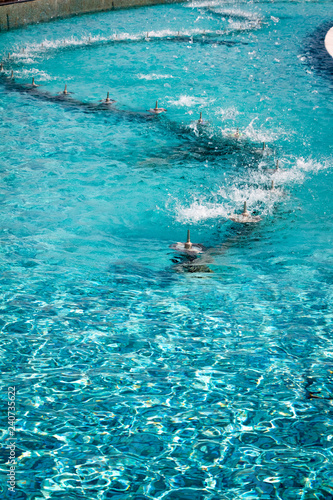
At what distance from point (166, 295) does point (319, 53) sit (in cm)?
1899

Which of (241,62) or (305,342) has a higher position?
(241,62)

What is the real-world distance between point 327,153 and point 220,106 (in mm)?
4576

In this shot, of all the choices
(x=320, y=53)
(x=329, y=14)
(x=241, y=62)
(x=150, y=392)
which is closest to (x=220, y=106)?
(x=241, y=62)

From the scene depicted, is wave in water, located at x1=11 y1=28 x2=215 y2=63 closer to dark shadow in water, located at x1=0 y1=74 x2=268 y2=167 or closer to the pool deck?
dark shadow in water, located at x1=0 y1=74 x2=268 y2=167

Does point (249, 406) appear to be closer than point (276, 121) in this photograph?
Yes

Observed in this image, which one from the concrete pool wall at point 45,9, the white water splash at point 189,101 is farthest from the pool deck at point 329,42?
the concrete pool wall at point 45,9

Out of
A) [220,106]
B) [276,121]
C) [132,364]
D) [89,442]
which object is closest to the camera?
[89,442]

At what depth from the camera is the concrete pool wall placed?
82.7 ft

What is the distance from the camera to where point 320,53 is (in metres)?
23.4

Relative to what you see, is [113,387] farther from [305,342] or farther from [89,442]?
[305,342]

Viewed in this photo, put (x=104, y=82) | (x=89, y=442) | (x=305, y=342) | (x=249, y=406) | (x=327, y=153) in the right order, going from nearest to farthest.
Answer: (x=89, y=442)
(x=249, y=406)
(x=305, y=342)
(x=327, y=153)
(x=104, y=82)

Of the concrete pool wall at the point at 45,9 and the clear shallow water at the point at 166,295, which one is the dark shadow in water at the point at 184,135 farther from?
the concrete pool wall at the point at 45,9

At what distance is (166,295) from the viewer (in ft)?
25.2

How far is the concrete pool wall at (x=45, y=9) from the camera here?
25203 mm
